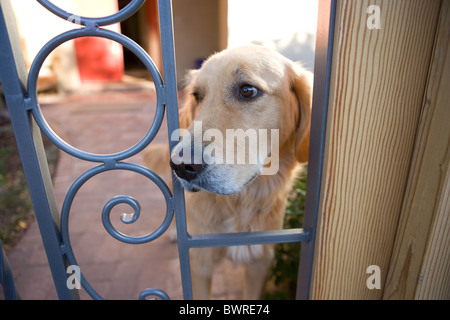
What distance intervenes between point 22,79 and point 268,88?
1.00 meters

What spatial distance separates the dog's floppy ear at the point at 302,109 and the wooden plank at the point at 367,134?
0.61 m

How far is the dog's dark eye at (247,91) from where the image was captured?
141 centimetres

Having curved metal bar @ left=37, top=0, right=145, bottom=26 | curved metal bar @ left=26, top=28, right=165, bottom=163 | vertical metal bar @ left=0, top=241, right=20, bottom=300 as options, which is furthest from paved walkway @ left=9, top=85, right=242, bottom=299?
curved metal bar @ left=37, top=0, right=145, bottom=26

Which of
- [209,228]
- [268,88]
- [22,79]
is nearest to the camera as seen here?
[22,79]


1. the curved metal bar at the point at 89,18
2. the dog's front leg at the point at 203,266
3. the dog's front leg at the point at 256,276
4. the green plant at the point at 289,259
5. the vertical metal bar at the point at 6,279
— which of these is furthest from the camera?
the green plant at the point at 289,259

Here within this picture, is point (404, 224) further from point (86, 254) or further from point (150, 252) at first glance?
point (86, 254)

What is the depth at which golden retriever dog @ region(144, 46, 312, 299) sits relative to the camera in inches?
47.6

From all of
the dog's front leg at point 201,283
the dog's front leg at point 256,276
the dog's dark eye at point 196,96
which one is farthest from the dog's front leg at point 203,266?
the dog's dark eye at point 196,96

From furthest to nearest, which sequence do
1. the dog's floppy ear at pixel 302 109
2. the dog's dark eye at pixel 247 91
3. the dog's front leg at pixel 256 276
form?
the dog's front leg at pixel 256 276, the dog's floppy ear at pixel 302 109, the dog's dark eye at pixel 247 91

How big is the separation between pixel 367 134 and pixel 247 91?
0.65 metres

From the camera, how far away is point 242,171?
1.30 meters

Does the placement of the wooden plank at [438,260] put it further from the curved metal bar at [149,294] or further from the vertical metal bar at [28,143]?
the vertical metal bar at [28,143]

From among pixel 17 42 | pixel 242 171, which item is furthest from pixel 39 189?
pixel 242 171

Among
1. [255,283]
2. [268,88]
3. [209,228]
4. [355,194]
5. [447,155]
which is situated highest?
[268,88]
